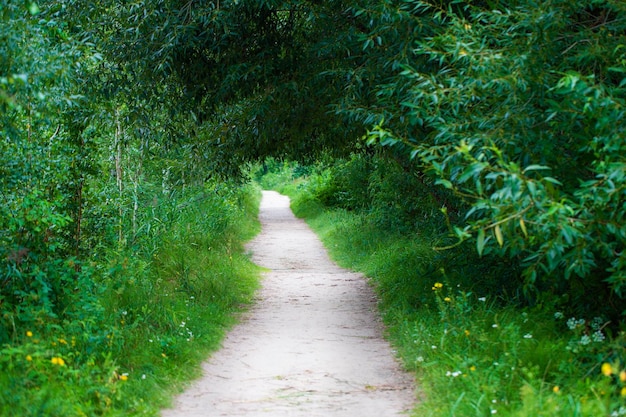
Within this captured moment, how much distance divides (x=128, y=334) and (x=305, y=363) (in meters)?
1.80

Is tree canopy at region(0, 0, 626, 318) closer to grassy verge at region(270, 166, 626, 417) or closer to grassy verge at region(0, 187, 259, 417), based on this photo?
grassy verge at region(270, 166, 626, 417)

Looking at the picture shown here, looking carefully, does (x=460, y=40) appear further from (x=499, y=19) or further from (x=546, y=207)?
(x=546, y=207)

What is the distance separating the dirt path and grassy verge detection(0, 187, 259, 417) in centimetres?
29

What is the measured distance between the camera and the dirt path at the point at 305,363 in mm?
6402

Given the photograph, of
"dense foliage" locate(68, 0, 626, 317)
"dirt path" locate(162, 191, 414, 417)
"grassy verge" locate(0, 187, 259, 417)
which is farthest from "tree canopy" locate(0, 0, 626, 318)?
"dirt path" locate(162, 191, 414, 417)

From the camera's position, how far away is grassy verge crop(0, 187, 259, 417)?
578 cm

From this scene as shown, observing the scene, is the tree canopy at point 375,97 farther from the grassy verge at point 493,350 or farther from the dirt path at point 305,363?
the dirt path at point 305,363

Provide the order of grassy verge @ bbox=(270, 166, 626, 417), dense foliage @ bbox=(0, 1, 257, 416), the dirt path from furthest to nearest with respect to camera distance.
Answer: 1. the dirt path
2. dense foliage @ bbox=(0, 1, 257, 416)
3. grassy verge @ bbox=(270, 166, 626, 417)

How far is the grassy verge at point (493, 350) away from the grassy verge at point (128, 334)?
2.24 m

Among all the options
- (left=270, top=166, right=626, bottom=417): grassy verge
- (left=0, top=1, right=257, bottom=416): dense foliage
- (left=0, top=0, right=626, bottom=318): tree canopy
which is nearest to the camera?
(left=270, top=166, right=626, bottom=417): grassy verge

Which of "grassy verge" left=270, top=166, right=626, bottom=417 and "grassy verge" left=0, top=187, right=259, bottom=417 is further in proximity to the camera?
"grassy verge" left=0, top=187, right=259, bottom=417

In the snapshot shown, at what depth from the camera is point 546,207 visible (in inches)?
214

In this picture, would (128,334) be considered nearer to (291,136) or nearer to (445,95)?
(445,95)

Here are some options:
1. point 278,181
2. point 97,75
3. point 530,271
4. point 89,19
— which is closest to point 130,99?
point 97,75
